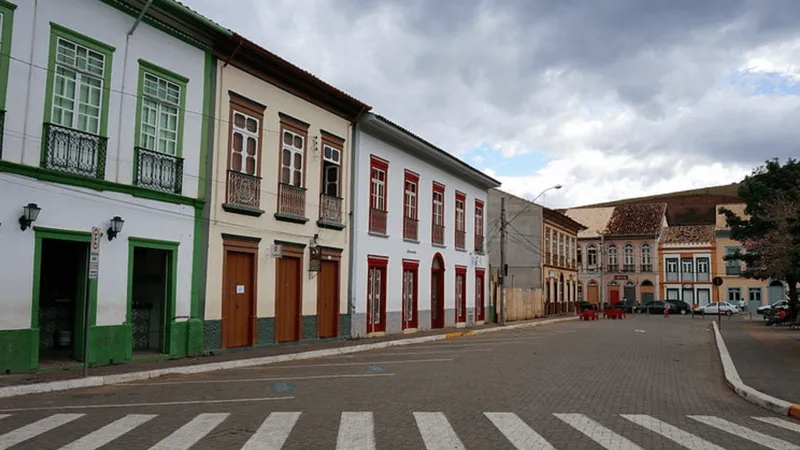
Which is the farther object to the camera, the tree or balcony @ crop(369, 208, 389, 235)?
the tree

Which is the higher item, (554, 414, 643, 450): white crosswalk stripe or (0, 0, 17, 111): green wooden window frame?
(0, 0, 17, 111): green wooden window frame

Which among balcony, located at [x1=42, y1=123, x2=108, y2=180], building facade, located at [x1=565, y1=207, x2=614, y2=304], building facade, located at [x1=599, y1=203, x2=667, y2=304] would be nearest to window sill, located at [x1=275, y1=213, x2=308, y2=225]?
balcony, located at [x1=42, y1=123, x2=108, y2=180]

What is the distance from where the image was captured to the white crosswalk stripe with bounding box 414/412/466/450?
735 cm

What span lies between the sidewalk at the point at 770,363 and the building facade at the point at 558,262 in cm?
2380

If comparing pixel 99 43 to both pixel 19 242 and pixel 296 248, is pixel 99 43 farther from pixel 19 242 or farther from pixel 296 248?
pixel 296 248

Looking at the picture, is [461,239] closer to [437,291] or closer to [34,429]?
[437,291]

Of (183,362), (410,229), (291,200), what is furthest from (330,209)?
(183,362)

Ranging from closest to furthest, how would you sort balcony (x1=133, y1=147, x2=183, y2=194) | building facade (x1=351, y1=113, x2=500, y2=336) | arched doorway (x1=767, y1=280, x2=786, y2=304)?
balcony (x1=133, y1=147, x2=183, y2=194), building facade (x1=351, y1=113, x2=500, y2=336), arched doorway (x1=767, y1=280, x2=786, y2=304)

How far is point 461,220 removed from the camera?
3309 cm

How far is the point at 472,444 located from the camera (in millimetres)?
7434

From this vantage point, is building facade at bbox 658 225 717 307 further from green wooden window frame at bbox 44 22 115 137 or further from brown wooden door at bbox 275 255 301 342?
green wooden window frame at bbox 44 22 115 137

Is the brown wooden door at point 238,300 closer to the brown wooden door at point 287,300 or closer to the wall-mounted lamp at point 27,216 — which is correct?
the brown wooden door at point 287,300

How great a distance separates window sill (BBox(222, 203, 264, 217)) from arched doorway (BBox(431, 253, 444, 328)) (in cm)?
1251

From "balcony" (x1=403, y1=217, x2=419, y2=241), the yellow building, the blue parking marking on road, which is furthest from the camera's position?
the yellow building
